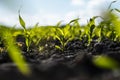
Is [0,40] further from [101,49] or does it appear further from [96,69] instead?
[96,69]

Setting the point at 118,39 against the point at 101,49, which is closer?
the point at 101,49

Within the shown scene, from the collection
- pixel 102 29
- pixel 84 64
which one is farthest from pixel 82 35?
pixel 84 64

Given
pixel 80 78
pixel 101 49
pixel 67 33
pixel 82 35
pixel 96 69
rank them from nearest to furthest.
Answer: pixel 80 78 < pixel 96 69 < pixel 101 49 < pixel 67 33 < pixel 82 35

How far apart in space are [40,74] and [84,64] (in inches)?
9.3

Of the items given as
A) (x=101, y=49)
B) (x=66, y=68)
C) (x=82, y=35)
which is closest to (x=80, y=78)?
(x=66, y=68)

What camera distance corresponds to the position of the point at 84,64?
4.32 feet

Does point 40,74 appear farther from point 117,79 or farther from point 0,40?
point 0,40

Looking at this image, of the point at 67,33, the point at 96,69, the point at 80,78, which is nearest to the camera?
the point at 80,78

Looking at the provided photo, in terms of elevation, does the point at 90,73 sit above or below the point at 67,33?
below

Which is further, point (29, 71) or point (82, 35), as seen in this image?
point (82, 35)

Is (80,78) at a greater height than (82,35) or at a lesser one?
lesser

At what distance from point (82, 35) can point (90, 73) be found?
1920mm

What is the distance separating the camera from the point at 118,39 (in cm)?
292

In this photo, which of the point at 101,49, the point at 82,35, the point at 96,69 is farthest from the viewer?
the point at 82,35
